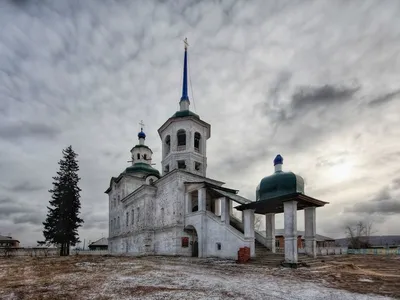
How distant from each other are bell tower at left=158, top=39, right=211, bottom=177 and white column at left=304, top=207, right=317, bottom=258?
1233cm

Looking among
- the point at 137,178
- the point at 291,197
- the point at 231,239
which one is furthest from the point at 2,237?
the point at 291,197

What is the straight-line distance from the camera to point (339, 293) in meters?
8.95

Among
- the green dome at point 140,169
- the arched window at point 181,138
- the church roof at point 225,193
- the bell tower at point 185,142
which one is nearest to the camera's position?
the church roof at point 225,193

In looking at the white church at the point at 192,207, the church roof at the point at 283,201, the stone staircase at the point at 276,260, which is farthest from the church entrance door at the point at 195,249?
the church roof at the point at 283,201

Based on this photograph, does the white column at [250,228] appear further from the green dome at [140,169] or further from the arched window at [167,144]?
the green dome at [140,169]

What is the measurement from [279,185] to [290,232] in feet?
9.65

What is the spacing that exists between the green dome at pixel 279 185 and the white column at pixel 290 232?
103cm

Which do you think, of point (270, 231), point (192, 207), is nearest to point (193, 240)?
point (192, 207)

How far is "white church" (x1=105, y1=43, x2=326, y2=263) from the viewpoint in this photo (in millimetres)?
18270

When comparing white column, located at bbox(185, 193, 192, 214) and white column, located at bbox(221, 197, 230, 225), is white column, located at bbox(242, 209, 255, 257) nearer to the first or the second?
white column, located at bbox(221, 197, 230, 225)

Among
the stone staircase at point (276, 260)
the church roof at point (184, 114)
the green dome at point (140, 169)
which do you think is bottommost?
the stone staircase at point (276, 260)

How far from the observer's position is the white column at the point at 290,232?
16.0m

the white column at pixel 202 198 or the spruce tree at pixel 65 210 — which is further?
the spruce tree at pixel 65 210

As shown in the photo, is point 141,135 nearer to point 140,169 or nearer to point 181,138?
point 140,169
